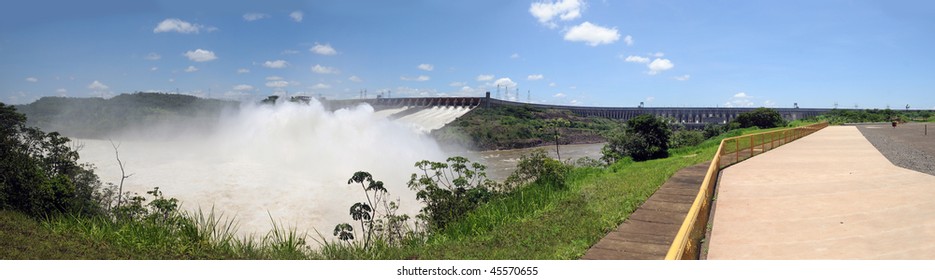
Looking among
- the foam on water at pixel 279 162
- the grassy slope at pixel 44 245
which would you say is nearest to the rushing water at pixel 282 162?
the foam on water at pixel 279 162

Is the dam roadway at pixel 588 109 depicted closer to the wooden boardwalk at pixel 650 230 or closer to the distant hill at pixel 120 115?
the distant hill at pixel 120 115

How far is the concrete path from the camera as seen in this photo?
6530 mm

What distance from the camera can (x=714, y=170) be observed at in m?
11.9

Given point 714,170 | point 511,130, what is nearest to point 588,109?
point 511,130

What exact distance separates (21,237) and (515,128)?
48.1 metres

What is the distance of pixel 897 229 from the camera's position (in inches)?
285

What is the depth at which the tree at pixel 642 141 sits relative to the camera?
1370 inches

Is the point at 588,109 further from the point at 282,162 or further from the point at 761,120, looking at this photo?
the point at 282,162

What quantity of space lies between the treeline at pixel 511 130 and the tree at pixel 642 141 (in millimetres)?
15685

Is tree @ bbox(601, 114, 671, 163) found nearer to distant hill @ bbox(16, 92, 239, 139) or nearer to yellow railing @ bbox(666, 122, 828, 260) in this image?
yellow railing @ bbox(666, 122, 828, 260)

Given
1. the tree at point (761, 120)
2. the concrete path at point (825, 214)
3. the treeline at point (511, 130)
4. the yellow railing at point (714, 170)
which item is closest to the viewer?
the yellow railing at point (714, 170)

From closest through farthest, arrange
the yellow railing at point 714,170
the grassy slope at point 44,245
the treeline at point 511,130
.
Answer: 1. the yellow railing at point 714,170
2. the grassy slope at point 44,245
3. the treeline at point 511,130

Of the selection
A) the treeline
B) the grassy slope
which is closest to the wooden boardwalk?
the grassy slope

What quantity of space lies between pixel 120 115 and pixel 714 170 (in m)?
32.3
